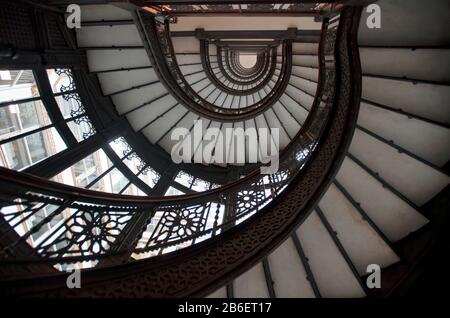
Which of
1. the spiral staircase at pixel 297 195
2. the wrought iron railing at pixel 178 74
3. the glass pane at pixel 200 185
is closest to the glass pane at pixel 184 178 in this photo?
the glass pane at pixel 200 185

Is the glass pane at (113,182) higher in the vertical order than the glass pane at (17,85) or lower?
lower

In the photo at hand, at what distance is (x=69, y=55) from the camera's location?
5980mm

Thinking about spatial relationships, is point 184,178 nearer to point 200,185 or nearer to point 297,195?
point 200,185

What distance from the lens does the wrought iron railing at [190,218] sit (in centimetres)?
235

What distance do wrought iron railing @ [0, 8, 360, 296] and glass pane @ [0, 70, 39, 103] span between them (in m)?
2.57

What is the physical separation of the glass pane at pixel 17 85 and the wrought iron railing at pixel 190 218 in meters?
2.57

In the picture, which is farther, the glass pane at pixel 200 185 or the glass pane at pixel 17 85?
the glass pane at pixel 200 185

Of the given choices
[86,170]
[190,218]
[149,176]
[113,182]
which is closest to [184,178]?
[149,176]

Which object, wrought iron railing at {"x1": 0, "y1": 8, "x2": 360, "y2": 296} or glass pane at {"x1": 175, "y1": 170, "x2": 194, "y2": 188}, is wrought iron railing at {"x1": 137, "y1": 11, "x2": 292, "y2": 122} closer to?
glass pane at {"x1": 175, "y1": 170, "x2": 194, "y2": 188}

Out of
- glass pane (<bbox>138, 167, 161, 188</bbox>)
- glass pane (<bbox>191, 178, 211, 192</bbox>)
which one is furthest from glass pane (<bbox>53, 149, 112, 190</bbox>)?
glass pane (<bbox>191, 178, 211, 192</bbox>)

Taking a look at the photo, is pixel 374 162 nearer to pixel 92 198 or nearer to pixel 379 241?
pixel 379 241

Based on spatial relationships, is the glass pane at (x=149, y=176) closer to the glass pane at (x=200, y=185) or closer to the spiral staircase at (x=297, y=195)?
the glass pane at (x=200, y=185)

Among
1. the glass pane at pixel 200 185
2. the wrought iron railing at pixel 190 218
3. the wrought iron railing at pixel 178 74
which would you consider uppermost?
the wrought iron railing at pixel 178 74
